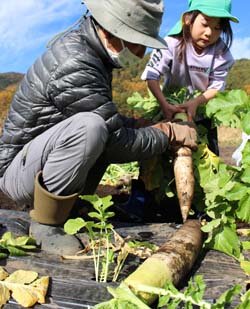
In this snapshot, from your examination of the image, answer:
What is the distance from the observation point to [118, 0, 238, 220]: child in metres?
3.35

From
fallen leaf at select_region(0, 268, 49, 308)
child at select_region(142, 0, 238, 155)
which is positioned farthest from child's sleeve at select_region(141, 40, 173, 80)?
fallen leaf at select_region(0, 268, 49, 308)

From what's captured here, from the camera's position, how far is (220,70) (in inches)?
143

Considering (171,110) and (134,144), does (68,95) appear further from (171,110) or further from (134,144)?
(171,110)

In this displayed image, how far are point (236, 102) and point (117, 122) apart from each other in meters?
0.56

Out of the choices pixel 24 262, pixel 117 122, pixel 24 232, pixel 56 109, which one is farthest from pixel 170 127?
pixel 24 262

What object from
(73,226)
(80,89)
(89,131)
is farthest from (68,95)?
(73,226)

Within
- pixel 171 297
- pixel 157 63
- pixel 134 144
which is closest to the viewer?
pixel 171 297

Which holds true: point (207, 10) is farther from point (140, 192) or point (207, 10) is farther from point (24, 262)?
point (24, 262)

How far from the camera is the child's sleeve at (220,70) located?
3598 millimetres

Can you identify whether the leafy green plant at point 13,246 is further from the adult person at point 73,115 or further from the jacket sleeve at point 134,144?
the jacket sleeve at point 134,144

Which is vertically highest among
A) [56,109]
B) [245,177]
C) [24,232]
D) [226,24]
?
[226,24]

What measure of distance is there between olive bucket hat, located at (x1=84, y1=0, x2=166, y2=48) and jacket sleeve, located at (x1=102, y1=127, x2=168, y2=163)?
1.44ft

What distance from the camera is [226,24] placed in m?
3.42

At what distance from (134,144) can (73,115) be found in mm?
341
